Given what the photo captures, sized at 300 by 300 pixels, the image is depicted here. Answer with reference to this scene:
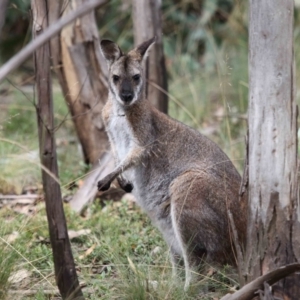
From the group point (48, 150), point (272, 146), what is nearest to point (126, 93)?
point (48, 150)

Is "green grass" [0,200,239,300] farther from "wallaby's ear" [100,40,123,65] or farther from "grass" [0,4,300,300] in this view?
"wallaby's ear" [100,40,123,65]

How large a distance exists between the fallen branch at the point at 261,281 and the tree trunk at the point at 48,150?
35.2 inches

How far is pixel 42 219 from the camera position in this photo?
18.7ft

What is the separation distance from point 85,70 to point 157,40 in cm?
73

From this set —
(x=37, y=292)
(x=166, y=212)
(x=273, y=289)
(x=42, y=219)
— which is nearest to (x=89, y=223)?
(x=42, y=219)

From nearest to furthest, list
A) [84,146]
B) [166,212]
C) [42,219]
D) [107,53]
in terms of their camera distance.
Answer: [166,212] < [107,53] < [42,219] < [84,146]

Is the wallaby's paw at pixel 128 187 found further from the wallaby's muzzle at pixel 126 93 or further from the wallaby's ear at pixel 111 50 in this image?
the wallaby's ear at pixel 111 50

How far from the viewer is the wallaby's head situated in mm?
5180

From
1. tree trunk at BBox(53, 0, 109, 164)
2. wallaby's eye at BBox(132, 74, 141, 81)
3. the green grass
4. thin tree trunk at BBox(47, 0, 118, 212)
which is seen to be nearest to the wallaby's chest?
wallaby's eye at BBox(132, 74, 141, 81)

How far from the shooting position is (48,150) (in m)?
3.77

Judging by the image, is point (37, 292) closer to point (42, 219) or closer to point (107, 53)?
point (42, 219)

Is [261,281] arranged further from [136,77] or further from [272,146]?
[136,77]

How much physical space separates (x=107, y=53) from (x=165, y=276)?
1.77 metres

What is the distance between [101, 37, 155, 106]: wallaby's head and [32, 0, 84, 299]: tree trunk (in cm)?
144
